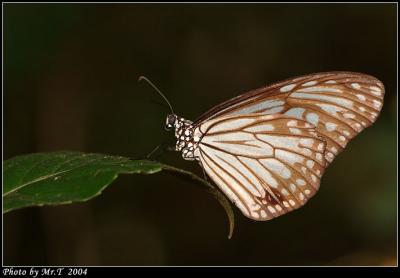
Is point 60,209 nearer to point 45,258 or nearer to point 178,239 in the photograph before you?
point 45,258

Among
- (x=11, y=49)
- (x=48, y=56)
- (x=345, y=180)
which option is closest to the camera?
(x=11, y=49)

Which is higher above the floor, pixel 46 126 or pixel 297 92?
pixel 297 92

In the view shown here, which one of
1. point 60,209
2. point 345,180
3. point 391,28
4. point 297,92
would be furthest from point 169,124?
point 391,28

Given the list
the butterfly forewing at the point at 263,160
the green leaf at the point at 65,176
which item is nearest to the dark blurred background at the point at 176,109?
the butterfly forewing at the point at 263,160

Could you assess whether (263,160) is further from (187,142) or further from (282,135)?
(187,142)

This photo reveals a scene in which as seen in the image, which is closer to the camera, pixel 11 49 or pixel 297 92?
pixel 297 92

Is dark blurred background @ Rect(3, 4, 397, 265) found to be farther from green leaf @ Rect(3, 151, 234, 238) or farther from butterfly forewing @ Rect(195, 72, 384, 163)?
green leaf @ Rect(3, 151, 234, 238)

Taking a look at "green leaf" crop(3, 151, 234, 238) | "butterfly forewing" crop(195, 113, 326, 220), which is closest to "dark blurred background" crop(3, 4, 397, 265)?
"butterfly forewing" crop(195, 113, 326, 220)
